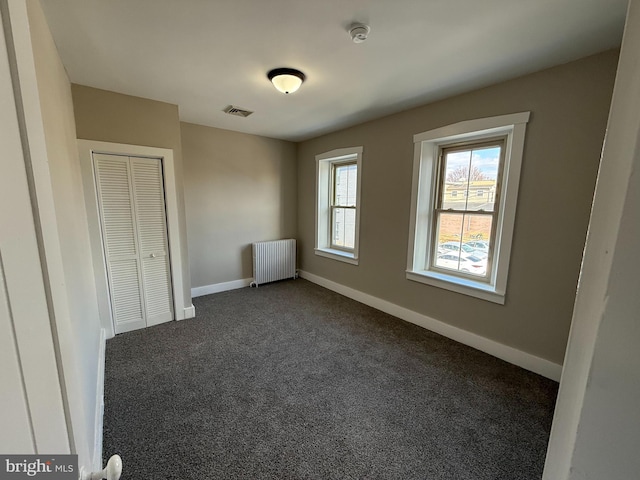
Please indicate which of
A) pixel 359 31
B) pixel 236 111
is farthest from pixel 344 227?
pixel 359 31

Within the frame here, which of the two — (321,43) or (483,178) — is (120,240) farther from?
(483,178)

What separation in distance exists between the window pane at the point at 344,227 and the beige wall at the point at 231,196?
0.95 m

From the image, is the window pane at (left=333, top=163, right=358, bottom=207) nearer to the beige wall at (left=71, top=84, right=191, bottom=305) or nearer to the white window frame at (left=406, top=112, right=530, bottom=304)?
the white window frame at (left=406, top=112, right=530, bottom=304)

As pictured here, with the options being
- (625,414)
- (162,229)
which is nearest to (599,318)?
(625,414)

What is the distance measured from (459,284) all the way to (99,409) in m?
3.15

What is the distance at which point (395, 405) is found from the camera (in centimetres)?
194

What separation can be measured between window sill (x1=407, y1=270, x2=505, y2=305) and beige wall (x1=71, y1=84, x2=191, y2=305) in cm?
286

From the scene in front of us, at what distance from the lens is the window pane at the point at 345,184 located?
13.4 feet

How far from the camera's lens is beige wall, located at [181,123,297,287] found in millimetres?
3818

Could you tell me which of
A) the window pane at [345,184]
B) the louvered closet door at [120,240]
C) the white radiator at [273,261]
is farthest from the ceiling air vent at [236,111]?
the white radiator at [273,261]

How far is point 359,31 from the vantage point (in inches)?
64.7

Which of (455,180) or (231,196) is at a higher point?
(455,180)

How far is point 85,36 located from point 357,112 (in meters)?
2.46

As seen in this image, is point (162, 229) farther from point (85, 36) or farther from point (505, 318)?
point (505, 318)
